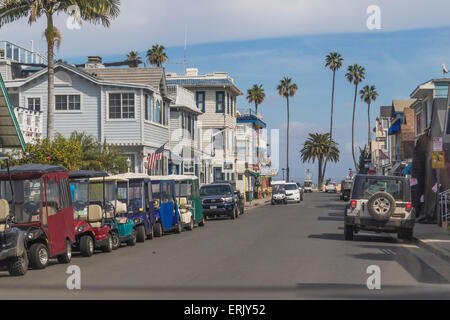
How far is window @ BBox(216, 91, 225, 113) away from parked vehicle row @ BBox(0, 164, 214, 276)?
1397 inches

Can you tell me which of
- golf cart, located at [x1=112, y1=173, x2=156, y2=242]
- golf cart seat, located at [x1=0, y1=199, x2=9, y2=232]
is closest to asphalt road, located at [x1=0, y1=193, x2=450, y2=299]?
golf cart, located at [x1=112, y1=173, x2=156, y2=242]

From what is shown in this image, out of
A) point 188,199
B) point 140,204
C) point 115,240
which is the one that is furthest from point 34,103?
point 115,240

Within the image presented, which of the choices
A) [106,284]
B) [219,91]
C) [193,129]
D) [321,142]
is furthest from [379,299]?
[321,142]

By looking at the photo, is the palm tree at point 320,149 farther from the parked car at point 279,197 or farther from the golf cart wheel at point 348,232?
the golf cart wheel at point 348,232

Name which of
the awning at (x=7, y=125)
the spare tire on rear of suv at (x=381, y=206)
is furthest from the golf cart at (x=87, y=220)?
the spare tire on rear of suv at (x=381, y=206)

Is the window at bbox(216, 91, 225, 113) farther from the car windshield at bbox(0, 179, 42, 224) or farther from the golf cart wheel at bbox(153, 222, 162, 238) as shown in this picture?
the car windshield at bbox(0, 179, 42, 224)

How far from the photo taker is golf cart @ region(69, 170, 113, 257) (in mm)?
18219

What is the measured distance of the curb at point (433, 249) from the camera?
17453 millimetres

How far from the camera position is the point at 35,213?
607 inches

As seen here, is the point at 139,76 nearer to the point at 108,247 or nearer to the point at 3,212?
the point at 108,247

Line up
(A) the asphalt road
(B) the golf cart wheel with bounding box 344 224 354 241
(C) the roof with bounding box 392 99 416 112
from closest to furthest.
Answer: (A) the asphalt road → (B) the golf cart wheel with bounding box 344 224 354 241 → (C) the roof with bounding box 392 99 416 112

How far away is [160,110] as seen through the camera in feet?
139

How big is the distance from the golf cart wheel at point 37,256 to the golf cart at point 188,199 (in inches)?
482

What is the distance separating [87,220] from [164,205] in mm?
6945
